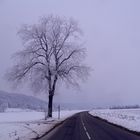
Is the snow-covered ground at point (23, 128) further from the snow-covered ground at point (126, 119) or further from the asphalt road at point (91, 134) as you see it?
the snow-covered ground at point (126, 119)

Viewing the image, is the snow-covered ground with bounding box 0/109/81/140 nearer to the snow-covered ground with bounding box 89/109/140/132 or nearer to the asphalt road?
the asphalt road

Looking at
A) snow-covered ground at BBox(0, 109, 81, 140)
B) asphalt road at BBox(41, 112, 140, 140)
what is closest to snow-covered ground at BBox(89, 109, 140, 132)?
asphalt road at BBox(41, 112, 140, 140)

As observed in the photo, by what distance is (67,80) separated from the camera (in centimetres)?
5031

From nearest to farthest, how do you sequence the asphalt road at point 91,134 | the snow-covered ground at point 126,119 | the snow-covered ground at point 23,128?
the asphalt road at point 91,134 < the snow-covered ground at point 23,128 < the snow-covered ground at point 126,119

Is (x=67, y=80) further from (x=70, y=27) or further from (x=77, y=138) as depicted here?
(x=77, y=138)

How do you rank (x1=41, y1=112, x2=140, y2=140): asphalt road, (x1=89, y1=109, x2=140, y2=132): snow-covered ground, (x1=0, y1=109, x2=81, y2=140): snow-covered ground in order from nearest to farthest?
(x1=41, y1=112, x2=140, y2=140): asphalt road < (x1=0, y1=109, x2=81, y2=140): snow-covered ground < (x1=89, y1=109, x2=140, y2=132): snow-covered ground

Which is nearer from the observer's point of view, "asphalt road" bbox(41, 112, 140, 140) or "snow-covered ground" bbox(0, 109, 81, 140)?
"asphalt road" bbox(41, 112, 140, 140)

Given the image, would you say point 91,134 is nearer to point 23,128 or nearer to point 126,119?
point 23,128

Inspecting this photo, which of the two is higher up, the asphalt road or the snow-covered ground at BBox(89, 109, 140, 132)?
the snow-covered ground at BBox(89, 109, 140, 132)

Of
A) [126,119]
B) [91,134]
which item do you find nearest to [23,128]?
[91,134]

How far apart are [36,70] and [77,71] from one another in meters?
6.50

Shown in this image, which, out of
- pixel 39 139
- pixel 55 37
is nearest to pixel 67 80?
pixel 55 37

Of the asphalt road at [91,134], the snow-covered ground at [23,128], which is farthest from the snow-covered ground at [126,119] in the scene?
the snow-covered ground at [23,128]

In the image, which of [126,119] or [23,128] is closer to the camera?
[23,128]
